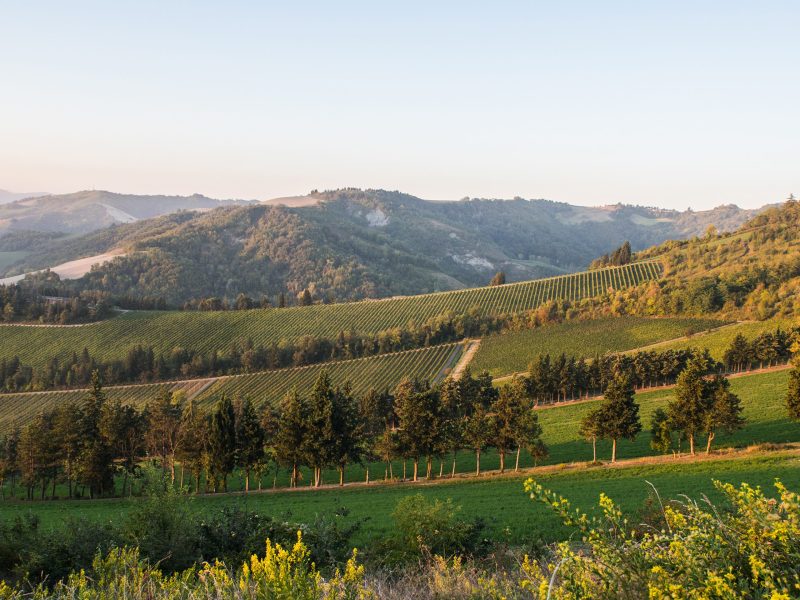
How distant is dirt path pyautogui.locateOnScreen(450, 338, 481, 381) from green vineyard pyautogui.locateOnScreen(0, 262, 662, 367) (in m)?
21.6

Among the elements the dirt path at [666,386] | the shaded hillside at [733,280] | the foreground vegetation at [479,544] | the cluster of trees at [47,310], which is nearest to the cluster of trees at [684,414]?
the foreground vegetation at [479,544]

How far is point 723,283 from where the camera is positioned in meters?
116

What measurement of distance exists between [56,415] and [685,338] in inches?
3886

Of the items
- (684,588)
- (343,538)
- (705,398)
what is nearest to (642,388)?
(705,398)

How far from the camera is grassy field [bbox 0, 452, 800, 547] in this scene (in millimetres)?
26688

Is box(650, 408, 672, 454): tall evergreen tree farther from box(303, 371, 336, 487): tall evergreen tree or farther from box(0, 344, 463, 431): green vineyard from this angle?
box(0, 344, 463, 431): green vineyard

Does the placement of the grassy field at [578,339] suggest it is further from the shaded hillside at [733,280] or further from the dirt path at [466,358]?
the shaded hillside at [733,280]

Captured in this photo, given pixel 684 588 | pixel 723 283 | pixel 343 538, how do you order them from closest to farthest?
1. pixel 684 588
2. pixel 343 538
3. pixel 723 283

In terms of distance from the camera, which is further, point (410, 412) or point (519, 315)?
point (519, 315)

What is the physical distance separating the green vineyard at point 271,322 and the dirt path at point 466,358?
21.6 metres

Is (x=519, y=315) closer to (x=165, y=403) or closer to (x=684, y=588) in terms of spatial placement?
(x=165, y=403)

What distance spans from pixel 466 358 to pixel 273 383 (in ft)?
123

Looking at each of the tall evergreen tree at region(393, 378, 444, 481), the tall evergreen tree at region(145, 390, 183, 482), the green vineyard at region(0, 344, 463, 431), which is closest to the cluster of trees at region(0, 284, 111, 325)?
the green vineyard at region(0, 344, 463, 431)

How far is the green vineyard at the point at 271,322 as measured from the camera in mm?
127625
